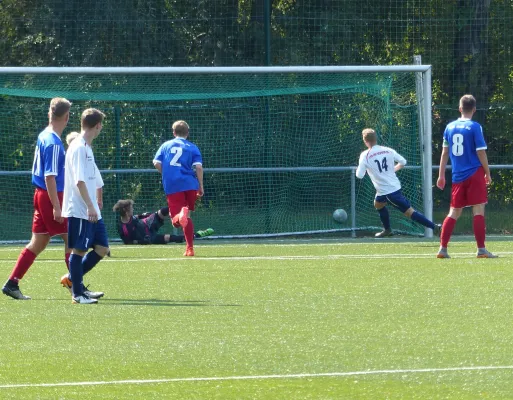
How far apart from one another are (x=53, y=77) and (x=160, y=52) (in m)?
3.33

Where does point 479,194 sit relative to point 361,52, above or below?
below

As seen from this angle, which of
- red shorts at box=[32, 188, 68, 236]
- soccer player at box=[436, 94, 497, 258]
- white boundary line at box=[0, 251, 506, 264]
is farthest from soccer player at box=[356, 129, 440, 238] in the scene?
red shorts at box=[32, 188, 68, 236]

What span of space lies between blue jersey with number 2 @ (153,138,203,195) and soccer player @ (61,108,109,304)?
522cm

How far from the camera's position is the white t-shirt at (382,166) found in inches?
678

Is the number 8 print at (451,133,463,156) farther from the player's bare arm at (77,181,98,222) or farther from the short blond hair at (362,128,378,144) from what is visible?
the player's bare arm at (77,181,98,222)

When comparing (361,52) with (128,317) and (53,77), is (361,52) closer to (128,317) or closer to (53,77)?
(53,77)

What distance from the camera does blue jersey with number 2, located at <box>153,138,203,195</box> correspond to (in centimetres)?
1518

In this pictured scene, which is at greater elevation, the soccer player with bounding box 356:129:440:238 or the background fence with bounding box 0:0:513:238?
the background fence with bounding box 0:0:513:238

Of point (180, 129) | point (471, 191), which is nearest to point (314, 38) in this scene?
point (180, 129)

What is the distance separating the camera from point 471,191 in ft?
44.5

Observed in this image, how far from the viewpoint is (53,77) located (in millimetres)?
19766

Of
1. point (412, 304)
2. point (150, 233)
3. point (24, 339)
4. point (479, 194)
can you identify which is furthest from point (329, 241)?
point (24, 339)

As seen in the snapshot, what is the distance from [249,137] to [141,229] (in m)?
3.50

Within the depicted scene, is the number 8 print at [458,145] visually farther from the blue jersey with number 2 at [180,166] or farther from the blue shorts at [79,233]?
the blue shorts at [79,233]
